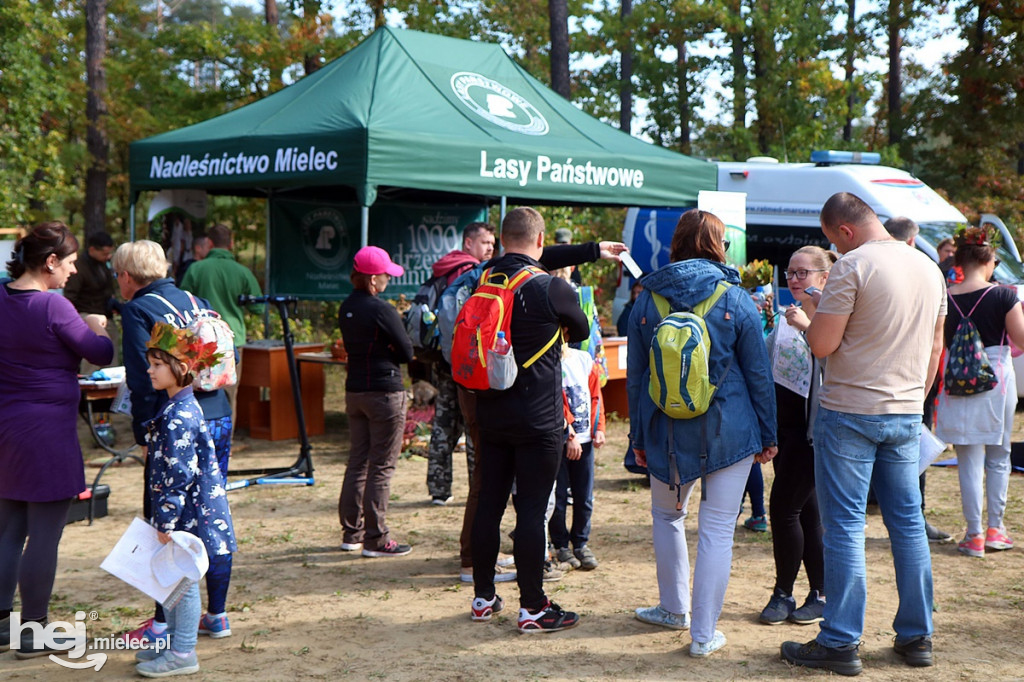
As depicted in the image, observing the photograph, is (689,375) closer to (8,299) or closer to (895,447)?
(895,447)

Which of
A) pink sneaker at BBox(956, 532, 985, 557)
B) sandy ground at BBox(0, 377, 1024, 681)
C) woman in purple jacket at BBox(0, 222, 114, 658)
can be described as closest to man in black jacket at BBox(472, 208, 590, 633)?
sandy ground at BBox(0, 377, 1024, 681)

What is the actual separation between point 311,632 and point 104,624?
0.99 meters

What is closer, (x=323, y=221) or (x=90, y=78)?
(x=323, y=221)

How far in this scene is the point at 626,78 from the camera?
2512 centimetres

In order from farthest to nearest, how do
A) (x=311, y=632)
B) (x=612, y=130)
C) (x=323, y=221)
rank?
(x=323, y=221), (x=612, y=130), (x=311, y=632)

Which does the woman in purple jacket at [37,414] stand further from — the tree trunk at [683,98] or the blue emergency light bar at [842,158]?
the tree trunk at [683,98]

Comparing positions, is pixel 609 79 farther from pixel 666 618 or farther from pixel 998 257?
pixel 666 618

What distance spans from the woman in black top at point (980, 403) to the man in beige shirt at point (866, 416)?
180cm

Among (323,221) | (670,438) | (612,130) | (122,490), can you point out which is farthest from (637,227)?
(670,438)

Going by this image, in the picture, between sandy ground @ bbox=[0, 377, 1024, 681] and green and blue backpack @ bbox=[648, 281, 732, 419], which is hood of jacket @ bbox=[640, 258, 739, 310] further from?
sandy ground @ bbox=[0, 377, 1024, 681]

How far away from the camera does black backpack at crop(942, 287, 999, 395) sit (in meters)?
5.62

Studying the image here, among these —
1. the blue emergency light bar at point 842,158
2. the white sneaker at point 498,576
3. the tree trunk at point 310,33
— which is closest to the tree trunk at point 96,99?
the tree trunk at point 310,33

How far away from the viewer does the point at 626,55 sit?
25.2m

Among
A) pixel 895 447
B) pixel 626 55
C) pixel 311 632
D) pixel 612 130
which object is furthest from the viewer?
pixel 626 55
